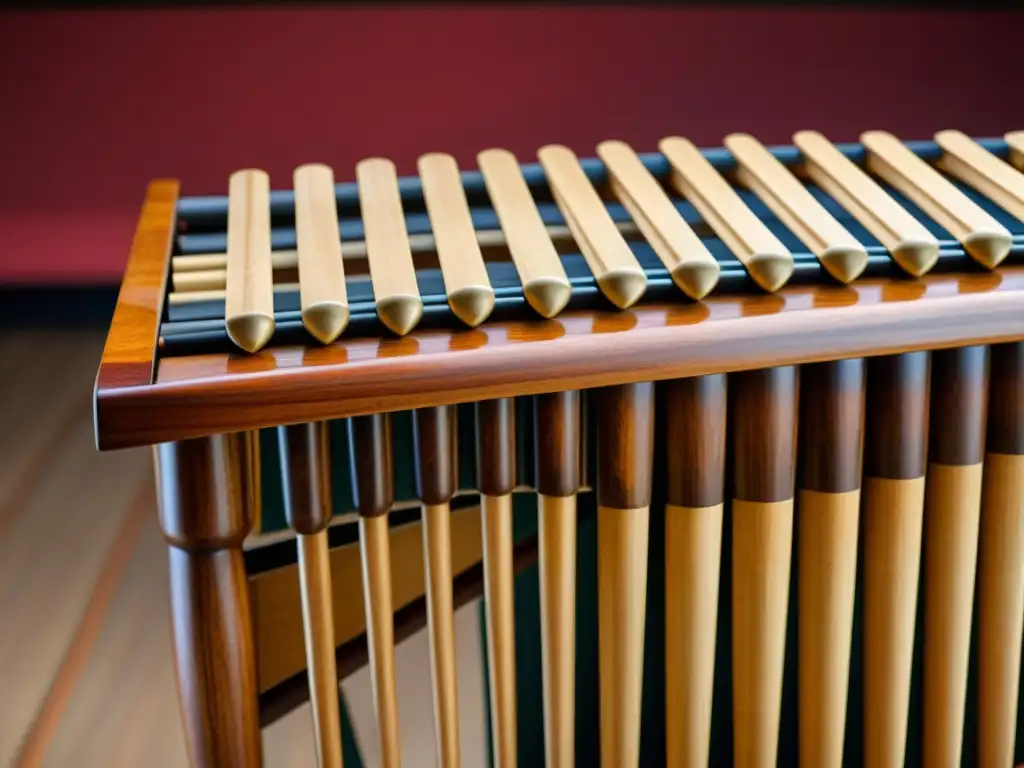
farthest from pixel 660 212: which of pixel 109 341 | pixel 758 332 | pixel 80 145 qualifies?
pixel 80 145

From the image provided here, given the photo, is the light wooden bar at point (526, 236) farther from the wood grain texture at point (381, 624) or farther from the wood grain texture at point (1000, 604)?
the wood grain texture at point (1000, 604)

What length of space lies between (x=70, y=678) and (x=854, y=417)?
74 cm

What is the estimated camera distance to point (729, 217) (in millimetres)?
598

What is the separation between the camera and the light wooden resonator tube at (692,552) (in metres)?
0.54

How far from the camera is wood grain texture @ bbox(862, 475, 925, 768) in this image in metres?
0.57

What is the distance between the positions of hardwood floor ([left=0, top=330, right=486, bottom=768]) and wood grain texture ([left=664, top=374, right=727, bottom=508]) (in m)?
0.16

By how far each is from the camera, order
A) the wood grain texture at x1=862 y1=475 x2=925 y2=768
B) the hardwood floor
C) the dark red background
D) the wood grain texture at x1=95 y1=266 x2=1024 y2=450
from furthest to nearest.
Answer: the dark red background
the hardwood floor
the wood grain texture at x1=862 y1=475 x2=925 y2=768
the wood grain texture at x1=95 y1=266 x2=1024 y2=450

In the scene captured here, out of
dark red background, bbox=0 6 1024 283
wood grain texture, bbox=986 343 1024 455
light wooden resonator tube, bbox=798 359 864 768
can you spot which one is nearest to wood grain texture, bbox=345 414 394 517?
light wooden resonator tube, bbox=798 359 864 768

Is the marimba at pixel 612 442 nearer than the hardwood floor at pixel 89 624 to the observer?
Yes

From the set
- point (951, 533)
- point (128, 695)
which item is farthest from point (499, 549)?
point (128, 695)

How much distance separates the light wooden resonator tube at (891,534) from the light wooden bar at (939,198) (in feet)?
0.21

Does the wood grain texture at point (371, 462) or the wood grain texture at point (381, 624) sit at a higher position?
the wood grain texture at point (371, 462)

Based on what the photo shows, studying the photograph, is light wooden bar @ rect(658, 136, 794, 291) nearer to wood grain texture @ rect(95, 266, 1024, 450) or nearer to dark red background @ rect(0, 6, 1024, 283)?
wood grain texture @ rect(95, 266, 1024, 450)

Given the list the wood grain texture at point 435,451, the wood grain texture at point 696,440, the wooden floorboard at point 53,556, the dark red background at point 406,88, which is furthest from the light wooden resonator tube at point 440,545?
the dark red background at point 406,88
